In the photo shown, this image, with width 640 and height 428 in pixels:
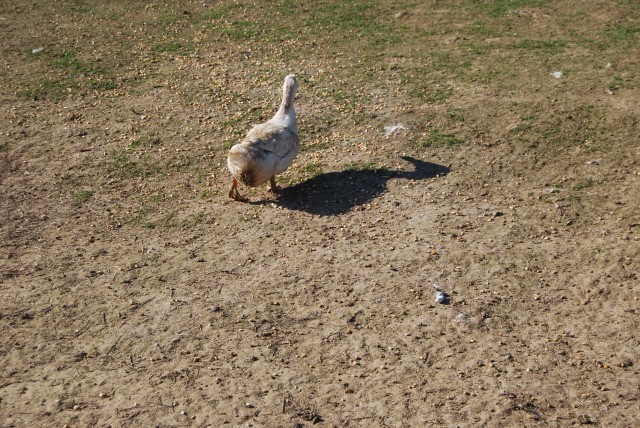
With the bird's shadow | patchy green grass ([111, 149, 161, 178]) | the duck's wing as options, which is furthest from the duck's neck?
patchy green grass ([111, 149, 161, 178])

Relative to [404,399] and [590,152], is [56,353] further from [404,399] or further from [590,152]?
[590,152]

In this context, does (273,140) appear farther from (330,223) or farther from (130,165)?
(130,165)

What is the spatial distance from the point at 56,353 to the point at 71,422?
1.08 m

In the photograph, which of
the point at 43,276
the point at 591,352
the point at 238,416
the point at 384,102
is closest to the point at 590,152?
the point at 384,102

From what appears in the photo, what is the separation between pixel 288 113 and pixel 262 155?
141 cm

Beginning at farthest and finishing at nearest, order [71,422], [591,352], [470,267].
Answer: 1. [470,267]
2. [591,352]
3. [71,422]

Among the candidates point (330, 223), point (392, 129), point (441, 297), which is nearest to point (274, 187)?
point (330, 223)

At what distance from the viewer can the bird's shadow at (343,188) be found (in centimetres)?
1001

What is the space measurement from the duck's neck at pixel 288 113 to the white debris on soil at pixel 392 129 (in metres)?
1.46

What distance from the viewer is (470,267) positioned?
8562 millimetres

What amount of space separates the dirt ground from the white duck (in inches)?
16.1

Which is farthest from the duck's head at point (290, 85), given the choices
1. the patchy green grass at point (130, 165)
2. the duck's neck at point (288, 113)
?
the patchy green grass at point (130, 165)

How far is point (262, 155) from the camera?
9.80m

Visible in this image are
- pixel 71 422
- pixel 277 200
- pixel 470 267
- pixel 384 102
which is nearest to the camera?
pixel 71 422
